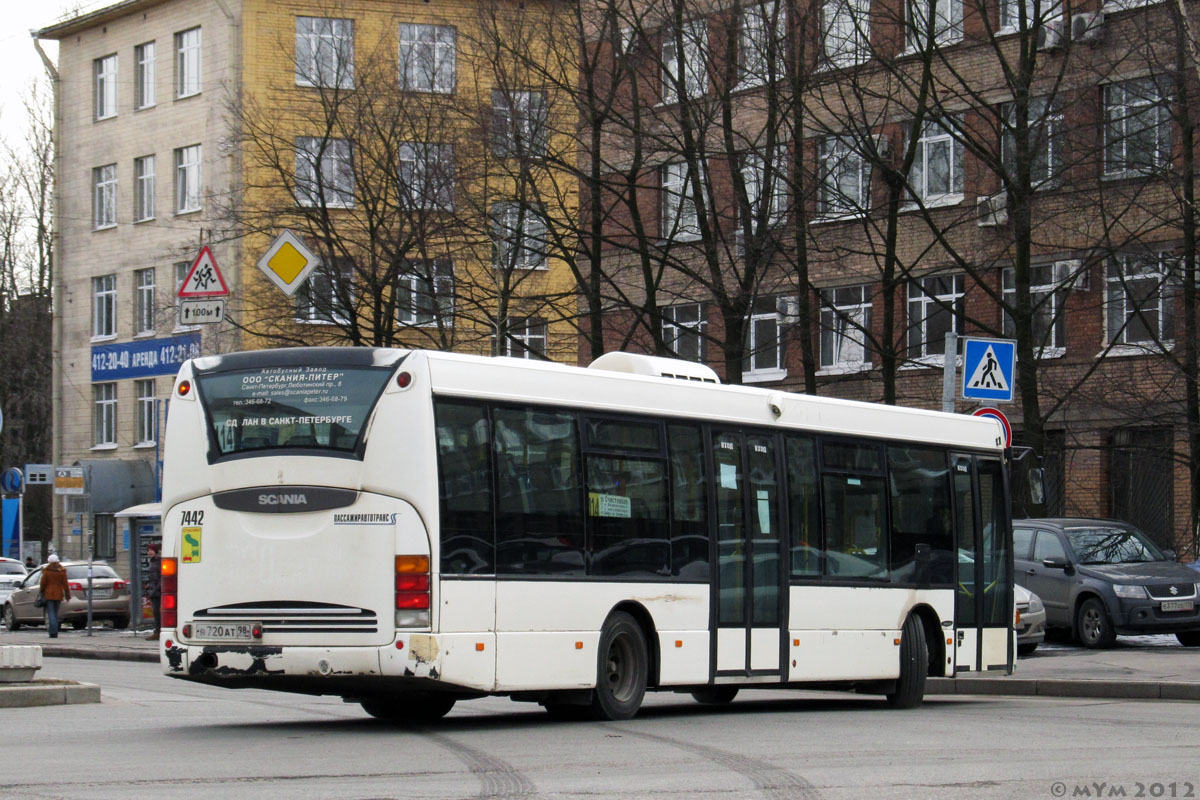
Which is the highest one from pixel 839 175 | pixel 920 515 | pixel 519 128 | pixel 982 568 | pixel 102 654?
pixel 519 128

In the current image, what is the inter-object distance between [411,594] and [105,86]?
51435 millimetres

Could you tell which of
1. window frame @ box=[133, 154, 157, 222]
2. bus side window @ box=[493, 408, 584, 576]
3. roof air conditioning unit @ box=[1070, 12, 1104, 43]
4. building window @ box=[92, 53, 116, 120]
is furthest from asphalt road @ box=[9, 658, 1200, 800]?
building window @ box=[92, 53, 116, 120]

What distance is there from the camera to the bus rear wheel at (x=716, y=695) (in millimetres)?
17223

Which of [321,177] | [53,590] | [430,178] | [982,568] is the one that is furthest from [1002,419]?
[53,590]

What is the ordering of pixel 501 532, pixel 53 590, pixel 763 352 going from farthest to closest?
1. pixel 763 352
2. pixel 53 590
3. pixel 501 532

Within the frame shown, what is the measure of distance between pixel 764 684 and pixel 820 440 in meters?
2.22

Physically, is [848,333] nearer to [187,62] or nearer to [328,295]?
[328,295]

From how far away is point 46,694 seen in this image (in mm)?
16516

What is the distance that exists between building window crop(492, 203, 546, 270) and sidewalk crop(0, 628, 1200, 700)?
894 cm

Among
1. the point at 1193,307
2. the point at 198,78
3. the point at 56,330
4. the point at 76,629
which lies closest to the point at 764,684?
the point at 1193,307

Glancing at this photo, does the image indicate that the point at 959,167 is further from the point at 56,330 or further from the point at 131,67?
the point at 56,330

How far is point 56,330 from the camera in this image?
62.8m

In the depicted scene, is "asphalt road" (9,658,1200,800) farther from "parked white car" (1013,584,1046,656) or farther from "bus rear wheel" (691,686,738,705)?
"parked white car" (1013,584,1046,656)

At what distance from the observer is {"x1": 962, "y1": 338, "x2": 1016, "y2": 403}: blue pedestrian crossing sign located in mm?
21531
